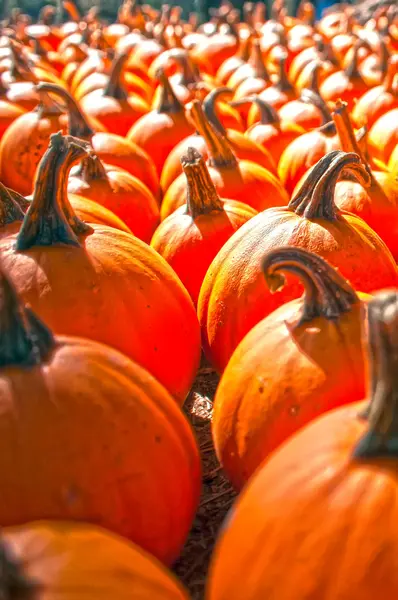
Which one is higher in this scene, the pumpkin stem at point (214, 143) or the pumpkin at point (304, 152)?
the pumpkin stem at point (214, 143)

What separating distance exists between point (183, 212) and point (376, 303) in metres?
1.42

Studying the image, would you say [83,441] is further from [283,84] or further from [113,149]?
[283,84]

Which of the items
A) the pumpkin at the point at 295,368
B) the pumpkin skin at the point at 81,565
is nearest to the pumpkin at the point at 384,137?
the pumpkin at the point at 295,368

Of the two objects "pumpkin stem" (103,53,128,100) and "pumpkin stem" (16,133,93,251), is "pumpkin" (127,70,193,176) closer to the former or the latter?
"pumpkin stem" (103,53,128,100)

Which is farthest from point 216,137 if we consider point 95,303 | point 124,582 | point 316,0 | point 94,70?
point 316,0

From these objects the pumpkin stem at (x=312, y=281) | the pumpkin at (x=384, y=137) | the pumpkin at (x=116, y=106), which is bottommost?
the pumpkin at (x=384, y=137)

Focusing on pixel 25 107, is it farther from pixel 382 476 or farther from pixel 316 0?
pixel 316 0

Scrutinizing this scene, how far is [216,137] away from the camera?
2.63 meters

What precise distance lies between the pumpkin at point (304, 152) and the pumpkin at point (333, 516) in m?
2.15

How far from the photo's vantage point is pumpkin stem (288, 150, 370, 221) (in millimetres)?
1738

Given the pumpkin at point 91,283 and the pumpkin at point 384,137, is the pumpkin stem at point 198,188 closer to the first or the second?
the pumpkin at point 91,283

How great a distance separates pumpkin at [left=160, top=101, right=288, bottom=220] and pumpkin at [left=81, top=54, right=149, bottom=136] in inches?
53.8

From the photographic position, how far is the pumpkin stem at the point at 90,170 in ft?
8.61

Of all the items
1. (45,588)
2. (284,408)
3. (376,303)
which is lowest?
(284,408)
